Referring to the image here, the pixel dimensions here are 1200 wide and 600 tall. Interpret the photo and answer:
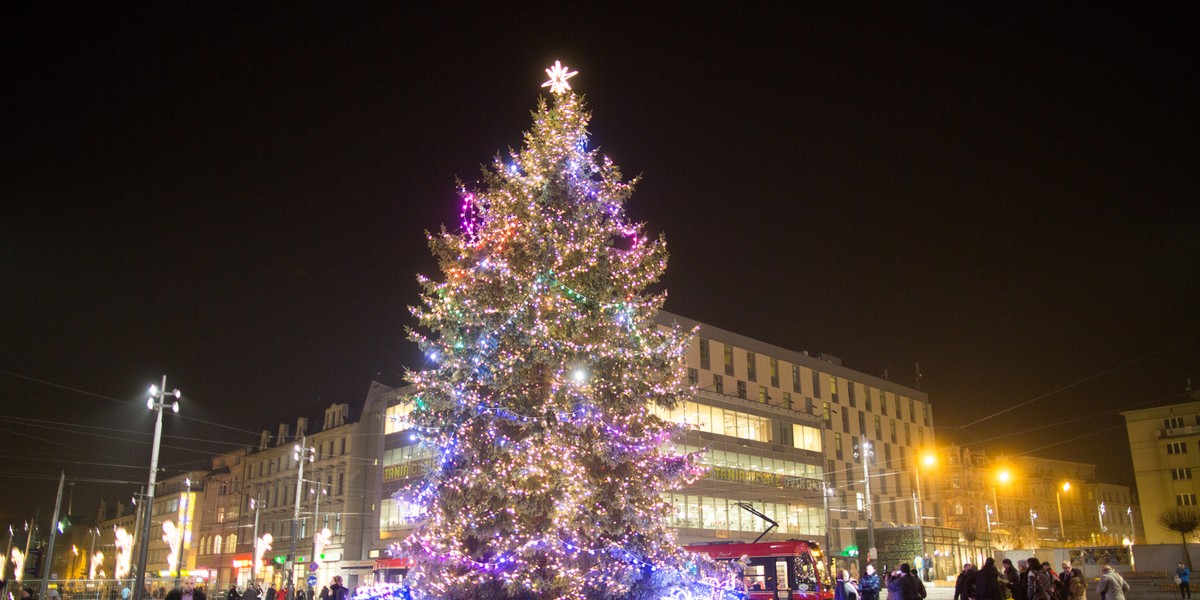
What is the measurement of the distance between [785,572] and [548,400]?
1447cm

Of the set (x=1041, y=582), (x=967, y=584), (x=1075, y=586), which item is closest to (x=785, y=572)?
(x=967, y=584)

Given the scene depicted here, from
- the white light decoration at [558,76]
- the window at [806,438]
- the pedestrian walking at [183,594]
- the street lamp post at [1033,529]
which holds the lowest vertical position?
the pedestrian walking at [183,594]

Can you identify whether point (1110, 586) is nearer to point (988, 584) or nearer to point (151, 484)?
point (988, 584)

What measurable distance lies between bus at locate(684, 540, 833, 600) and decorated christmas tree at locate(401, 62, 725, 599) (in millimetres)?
10179

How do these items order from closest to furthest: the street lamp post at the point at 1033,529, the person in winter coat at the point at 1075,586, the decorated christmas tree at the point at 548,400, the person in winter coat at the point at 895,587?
the decorated christmas tree at the point at 548,400 < the person in winter coat at the point at 1075,586 < the person in winter coat at the point at 895,587 < the street lamp post at the point at 1033,529

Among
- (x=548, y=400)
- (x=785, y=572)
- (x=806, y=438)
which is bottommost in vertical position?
(x=785, y=572)

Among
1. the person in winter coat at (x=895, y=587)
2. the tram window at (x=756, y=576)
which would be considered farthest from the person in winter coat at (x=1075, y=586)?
the tram window at (x=756, y=576)

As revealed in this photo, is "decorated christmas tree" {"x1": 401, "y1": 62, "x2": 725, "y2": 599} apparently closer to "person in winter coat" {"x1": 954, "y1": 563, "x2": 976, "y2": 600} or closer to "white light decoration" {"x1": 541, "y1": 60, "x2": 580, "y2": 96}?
"white light decoration" {"x1": 541, "y1": 60, "x2": 580, "y2": 96}

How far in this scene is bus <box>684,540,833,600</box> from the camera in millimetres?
26891

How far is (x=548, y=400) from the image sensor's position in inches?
638

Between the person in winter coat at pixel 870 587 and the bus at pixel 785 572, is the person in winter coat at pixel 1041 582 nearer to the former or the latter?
the person in winter coat at pixel 870 587

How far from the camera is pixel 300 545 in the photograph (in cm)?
6581

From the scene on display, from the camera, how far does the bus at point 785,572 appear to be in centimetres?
2689

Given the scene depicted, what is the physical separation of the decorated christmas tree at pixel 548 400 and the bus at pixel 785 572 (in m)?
10.2
